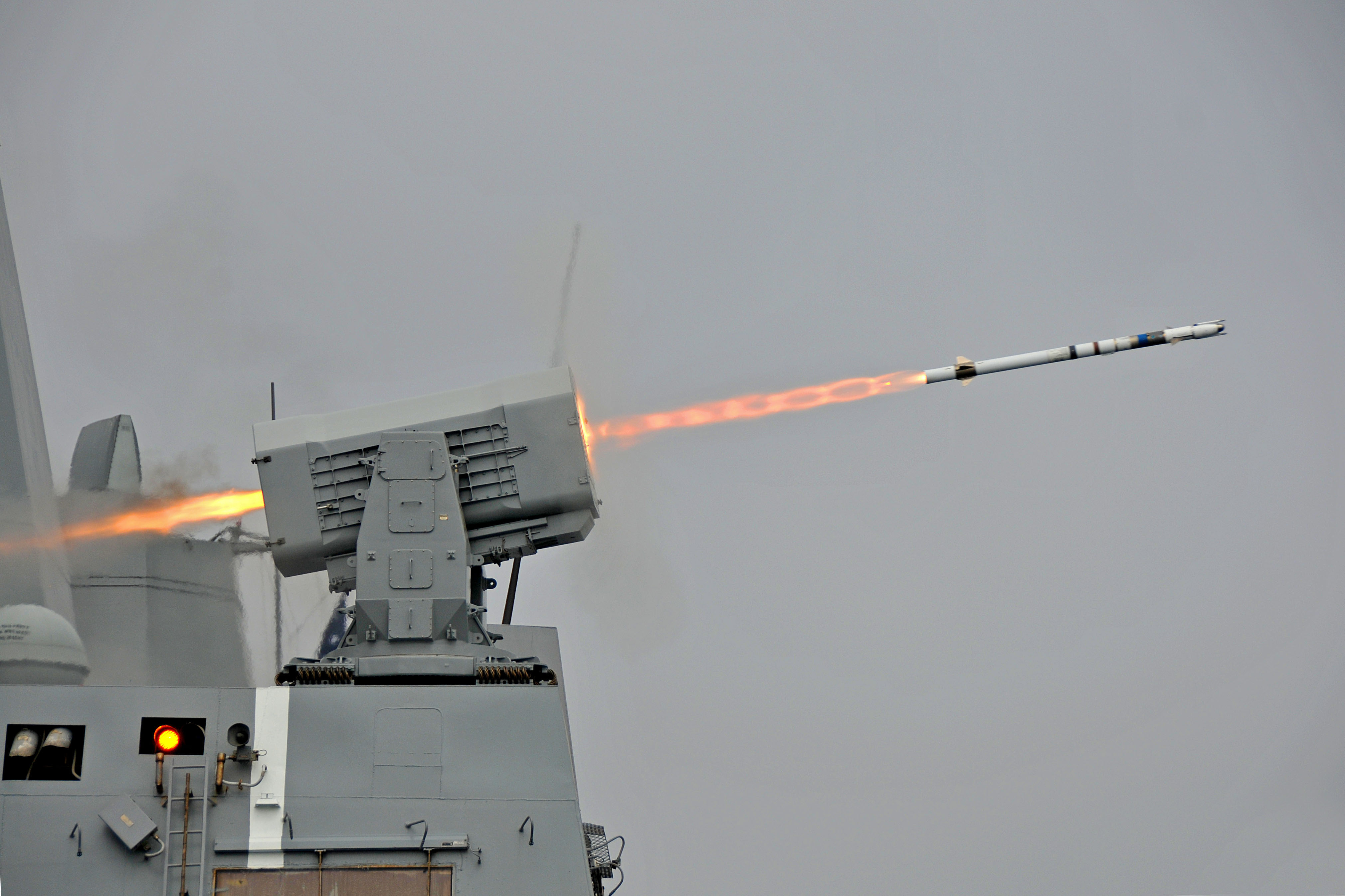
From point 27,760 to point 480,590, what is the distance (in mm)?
3712

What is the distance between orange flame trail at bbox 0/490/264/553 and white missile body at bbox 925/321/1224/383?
804 centimetres

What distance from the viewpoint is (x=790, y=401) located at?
1612 cm

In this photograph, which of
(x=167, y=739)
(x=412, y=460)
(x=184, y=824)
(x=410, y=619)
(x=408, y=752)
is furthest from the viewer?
(x=412, y=460)

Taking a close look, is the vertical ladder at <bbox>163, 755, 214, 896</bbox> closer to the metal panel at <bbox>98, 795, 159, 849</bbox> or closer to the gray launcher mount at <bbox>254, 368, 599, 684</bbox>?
the metal panel at <bbox>98, 795, 159, 849</bbox>

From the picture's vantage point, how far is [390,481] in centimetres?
1084

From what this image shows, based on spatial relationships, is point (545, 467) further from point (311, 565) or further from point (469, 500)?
point (311, 565)

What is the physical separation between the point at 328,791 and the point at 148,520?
9.98 metres

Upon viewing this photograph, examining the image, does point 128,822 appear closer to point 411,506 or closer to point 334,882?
point 334,882

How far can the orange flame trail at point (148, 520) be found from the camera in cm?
1639

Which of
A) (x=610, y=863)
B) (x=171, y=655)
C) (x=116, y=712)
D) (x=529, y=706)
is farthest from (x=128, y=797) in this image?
(x=171, y=655)

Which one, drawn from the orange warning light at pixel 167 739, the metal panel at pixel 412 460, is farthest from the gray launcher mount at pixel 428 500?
the orange warning light at pixel 167 739

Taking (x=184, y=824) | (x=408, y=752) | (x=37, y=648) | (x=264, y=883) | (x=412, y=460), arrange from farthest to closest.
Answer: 1. (x=37, y=648)
2. (x=412, y=460)
3. (x=408, y=752)
4. (x=184, y=824)
5. (x=264, y=883)

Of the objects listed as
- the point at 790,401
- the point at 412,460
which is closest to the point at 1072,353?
the point at 790,401

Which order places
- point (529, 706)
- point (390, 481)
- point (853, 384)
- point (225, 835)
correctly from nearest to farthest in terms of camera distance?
point (225, 835)
point (529, 706)
point (390, 481)
point (853, 384)
